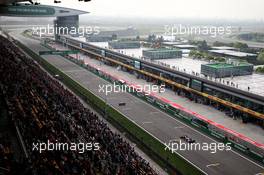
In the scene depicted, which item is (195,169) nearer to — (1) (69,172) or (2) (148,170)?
(2) (148,170)

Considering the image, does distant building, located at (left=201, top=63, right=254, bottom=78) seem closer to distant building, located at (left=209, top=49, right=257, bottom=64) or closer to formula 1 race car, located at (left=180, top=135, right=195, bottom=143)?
distant building, located at (left=209, top=49, right=257, bottom=64)

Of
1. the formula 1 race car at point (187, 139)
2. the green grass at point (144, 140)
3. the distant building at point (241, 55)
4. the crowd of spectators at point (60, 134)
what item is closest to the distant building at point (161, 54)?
the distant building at point (241, 55)

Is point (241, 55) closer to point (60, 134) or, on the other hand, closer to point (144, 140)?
point (144, 140)

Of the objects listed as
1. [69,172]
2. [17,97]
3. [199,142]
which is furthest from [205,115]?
[69,172]

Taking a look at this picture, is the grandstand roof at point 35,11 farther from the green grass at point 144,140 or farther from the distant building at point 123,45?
the green grass at point 144,140

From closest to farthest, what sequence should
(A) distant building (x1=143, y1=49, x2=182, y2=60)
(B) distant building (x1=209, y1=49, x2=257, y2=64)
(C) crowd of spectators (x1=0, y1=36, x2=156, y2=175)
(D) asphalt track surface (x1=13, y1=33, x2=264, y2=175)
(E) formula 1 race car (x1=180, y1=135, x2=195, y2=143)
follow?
1. (C) crowd of spectators (x1=0, y1=36, x2=156, y2=175)
2. (D) asphalt track surface (x1=13, y1=33, x2=264, y2=175)
3. (E) formula 1 race car (x1=180, y1=135, x2=195, y2=143)
4. (B) distant building (x1=209, y1=49, x2=257, y2=64)
5. (A) distant building (x1=143, y1=49, x2=182, y2=60)

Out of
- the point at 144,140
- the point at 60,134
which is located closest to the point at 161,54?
the point at 144,140

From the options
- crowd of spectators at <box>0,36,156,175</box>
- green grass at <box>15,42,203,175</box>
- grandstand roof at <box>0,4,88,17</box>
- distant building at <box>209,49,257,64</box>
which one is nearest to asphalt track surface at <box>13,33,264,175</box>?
green grass at <box>15,42,203,175</box>
